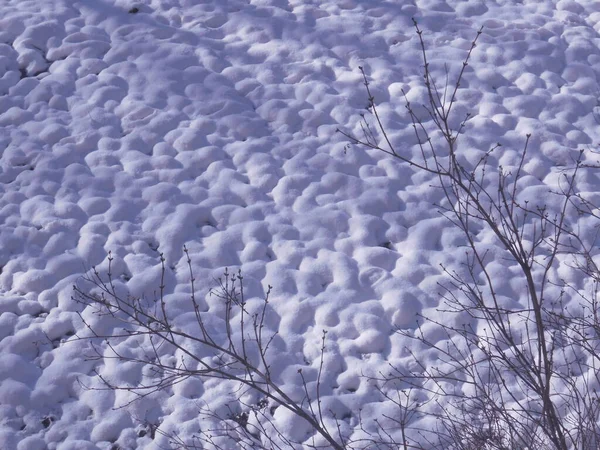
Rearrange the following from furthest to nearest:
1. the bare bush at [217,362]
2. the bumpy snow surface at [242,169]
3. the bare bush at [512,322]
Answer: the bumpy snow surface at [242,169] < the bare bush at [217,362] < the bare bush at [512,322]

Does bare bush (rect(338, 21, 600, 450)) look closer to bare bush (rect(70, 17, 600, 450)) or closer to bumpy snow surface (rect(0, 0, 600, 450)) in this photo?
bare bush (rect(70, 17, 600, 450))

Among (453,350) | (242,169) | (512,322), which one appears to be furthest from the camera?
(242,169)

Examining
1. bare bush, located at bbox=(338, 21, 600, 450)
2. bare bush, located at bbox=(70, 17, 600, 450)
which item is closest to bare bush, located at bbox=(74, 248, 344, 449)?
bare bush, located at bbox=(70, 17, 600, 450)

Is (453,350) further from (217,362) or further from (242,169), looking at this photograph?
(242,169)

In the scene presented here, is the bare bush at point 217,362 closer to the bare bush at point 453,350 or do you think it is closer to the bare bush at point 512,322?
the bare bush at point 453,350

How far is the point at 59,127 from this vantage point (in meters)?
5.22

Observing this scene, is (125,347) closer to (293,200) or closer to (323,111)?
(293,200)

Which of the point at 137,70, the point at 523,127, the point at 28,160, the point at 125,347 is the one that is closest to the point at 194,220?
the point at 125,347

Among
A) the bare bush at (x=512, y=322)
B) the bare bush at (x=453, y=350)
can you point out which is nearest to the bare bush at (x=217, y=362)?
the bare bush at (x=453, y=350)

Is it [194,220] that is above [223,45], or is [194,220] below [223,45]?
below

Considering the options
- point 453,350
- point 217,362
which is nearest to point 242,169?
point 217,362

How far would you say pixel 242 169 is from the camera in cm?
492

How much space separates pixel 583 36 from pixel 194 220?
3352 millimetres

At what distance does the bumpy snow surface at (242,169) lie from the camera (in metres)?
3.76
